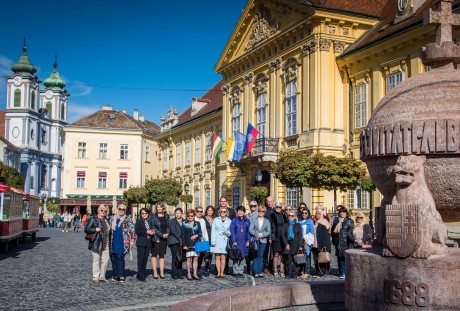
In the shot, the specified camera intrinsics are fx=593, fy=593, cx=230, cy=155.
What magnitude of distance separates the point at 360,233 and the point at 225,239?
2.95 meters

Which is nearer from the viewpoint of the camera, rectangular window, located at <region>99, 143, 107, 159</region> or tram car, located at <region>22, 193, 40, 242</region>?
tram car, located at <region>22, 193, 40, 242</region>

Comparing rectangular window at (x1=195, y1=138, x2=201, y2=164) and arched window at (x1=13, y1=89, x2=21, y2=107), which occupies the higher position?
arched window at (x1=13, y1=89, x2=21, y2=107)

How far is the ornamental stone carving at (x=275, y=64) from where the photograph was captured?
33.0 m

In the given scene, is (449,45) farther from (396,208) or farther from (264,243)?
(264,243)

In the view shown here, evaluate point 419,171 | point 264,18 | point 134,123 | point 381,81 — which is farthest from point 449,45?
point 134,123

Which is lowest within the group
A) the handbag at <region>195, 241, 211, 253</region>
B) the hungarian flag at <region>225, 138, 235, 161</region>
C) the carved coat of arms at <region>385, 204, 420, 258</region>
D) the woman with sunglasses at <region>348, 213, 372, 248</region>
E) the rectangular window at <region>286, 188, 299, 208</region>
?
the handbag at <region>195, 241, 211, 253</region>

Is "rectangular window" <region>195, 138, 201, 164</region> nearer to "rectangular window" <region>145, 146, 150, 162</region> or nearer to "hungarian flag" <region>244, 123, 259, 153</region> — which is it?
"hungarian flag" <region>244, 123, 259, 153</region>

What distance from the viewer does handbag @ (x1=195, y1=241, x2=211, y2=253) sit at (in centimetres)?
1305

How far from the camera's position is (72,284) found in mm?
12055

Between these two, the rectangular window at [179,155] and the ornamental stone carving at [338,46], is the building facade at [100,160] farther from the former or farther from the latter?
the ornamental stone carving at [338,46]

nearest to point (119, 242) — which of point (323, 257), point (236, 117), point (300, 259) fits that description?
point (300, 259)

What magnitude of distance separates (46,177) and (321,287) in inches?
3092

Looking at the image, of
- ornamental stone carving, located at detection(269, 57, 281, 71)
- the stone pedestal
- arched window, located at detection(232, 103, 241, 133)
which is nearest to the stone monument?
the stone pedestal

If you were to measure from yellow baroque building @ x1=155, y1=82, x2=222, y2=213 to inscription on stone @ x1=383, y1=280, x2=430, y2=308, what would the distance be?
127ft
